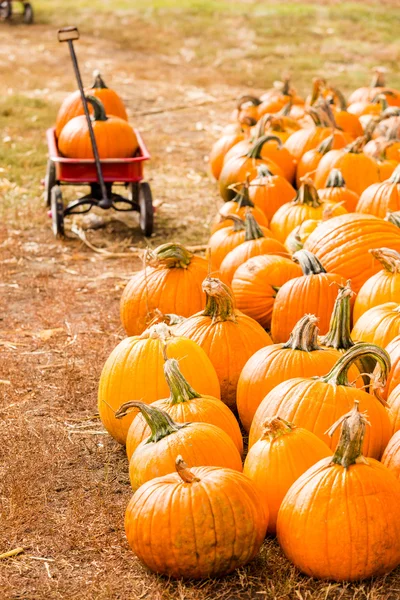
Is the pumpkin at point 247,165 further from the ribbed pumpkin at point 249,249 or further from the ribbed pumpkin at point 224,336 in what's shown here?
the ribbed pumpkin at point 224,336

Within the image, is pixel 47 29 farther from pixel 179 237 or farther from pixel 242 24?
pixel 179 237

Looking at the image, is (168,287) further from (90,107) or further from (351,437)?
(90,107)

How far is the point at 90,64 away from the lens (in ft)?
44.0

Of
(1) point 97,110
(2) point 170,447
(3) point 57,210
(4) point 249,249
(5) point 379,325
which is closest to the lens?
(2) point 170,447

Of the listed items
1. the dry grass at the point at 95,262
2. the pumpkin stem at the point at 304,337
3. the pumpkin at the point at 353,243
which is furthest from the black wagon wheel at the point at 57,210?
the pumpkin stem at the point at 304,337

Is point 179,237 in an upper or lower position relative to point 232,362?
lower

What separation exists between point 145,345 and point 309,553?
4.10 feet

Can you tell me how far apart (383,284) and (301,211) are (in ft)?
4.19

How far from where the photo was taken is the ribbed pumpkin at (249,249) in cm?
522

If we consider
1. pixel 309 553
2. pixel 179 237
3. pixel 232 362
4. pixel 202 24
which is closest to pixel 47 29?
pixel 202 24

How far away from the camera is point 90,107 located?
731 centimetres

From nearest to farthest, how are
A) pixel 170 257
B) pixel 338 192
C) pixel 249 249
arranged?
pixel 170 257 → pixel 249 249 → pixel 338 192

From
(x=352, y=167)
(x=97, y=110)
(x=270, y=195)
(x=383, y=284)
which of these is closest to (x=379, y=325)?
(x=383, y=284)

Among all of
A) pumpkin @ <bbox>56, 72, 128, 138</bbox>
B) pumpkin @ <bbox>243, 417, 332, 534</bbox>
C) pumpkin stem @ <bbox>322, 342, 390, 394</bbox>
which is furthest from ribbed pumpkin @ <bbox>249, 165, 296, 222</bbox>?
pumpkin @ <bbox>243, 417, 332, 534</bbox>
